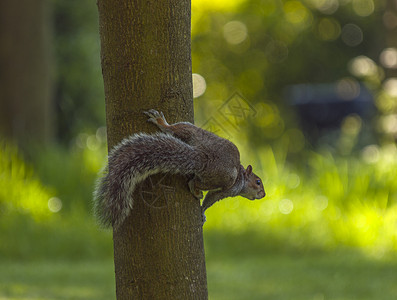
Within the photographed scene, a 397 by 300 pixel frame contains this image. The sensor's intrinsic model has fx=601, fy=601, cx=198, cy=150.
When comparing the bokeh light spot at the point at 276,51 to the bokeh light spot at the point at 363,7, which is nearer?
the bokeh light spot at the point at 276,51

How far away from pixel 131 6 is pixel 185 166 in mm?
563

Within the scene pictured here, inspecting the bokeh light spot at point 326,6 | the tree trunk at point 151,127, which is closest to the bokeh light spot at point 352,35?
the bokeh light spot at point 326,6

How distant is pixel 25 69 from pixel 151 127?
6.94m

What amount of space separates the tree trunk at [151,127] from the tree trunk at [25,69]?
6.41 m

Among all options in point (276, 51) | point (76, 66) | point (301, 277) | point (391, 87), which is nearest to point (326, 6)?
point (276, 51)

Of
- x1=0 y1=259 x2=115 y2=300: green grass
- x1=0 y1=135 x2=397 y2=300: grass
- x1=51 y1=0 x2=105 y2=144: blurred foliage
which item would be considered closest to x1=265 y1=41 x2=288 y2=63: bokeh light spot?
x1=51 y1=0 x2=105 y2=144: blurred foliage

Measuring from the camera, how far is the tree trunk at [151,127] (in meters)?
1.92

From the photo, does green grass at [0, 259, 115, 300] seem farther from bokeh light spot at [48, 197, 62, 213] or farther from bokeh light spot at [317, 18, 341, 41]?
bokeh light spot at [317, 18, 341, 41]

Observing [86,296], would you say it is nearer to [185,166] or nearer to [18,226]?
[18,226]

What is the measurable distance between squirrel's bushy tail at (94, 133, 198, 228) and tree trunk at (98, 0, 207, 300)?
0.13 m

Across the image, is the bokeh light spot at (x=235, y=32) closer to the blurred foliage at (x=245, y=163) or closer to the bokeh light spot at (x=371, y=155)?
the blurred foliage at (x=245, y=163)

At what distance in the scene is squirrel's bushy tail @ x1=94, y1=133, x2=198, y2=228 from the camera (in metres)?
1.73

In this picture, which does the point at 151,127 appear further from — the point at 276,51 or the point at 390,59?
the point at 276,51

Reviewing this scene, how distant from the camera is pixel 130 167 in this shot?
173 centimetres
